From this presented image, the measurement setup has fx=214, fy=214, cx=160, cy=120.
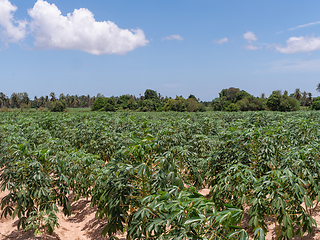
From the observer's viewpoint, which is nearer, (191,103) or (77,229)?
(77,229)

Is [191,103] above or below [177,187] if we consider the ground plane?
above

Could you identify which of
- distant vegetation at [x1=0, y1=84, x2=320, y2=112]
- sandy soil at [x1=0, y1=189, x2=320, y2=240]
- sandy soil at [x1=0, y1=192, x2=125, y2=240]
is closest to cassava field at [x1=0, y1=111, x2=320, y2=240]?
sandy soil at [x1=0, y1=189, x2=320, y2=240]

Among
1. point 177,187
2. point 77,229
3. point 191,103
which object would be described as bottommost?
point 77,229

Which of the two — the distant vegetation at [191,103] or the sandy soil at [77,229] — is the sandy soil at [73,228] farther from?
the distant vegetation at [191,103]

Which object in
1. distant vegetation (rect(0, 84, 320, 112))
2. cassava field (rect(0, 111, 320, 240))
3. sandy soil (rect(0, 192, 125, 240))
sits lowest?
sandy soil (rect(0, 192, 125, 240))

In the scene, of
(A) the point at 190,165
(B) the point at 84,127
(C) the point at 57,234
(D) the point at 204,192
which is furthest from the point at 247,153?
(B) the point at 84,127

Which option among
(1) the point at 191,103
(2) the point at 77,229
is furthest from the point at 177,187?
(1) the point at 191,103

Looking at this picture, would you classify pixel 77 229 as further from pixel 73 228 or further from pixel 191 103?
pixel 191 103

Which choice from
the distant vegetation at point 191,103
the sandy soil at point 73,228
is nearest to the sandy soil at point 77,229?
the sandy soil at point 73,228

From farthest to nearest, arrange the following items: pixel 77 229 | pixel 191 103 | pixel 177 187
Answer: pixel 191 103 → pixel 77 229 → pixel 177 187

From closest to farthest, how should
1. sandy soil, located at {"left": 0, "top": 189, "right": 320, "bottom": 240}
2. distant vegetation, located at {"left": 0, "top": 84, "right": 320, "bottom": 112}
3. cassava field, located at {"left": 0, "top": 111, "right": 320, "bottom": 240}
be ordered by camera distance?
cassava field, located at {"left": 0, "top": 111, "right": 320, "bottom": 240}, sandy soil, located at {"left": 0, "top": 189, "right": 320, "bottom": 240}, distant vegetation, located at {"left": 0, "top": 84, "right": 320, "bottom": 112}

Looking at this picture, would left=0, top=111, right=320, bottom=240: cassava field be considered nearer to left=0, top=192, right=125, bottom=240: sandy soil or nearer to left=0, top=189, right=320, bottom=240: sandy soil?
left=0, top=189, right=320, bottom=240: sandy soil

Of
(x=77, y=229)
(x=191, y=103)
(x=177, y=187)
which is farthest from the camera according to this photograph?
(x=191, y=103)

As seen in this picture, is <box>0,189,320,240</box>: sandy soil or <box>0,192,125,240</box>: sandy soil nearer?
<box>0,189,320,240</box>: sandy soil
